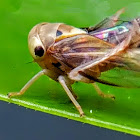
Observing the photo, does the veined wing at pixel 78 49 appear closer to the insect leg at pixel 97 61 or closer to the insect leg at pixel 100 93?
the insect leg at pixel 97 61

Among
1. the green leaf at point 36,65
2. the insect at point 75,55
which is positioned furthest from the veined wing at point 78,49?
the green leaf at point 36,65

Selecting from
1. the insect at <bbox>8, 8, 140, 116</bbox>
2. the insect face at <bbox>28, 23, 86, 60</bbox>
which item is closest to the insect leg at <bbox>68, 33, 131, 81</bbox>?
the insect at <bbox>8, 8, 140, 116</bbox>

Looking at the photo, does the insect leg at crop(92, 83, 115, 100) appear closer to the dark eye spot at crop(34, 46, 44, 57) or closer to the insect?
the insect

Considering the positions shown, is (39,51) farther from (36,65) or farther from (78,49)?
(78,49)

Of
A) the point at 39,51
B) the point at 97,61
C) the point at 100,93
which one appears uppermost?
the point at 39,51

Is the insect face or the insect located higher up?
the insect face

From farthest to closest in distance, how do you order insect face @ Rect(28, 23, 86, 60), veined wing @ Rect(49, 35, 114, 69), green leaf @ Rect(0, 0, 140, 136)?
insect face @ Rect(28, 23, 86, 60) → veined wing @ Rect(49, 35, 114, 69) → green leaf @ Rect(0, 0, 140, 136)

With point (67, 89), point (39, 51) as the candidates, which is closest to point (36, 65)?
point (39, 51)
